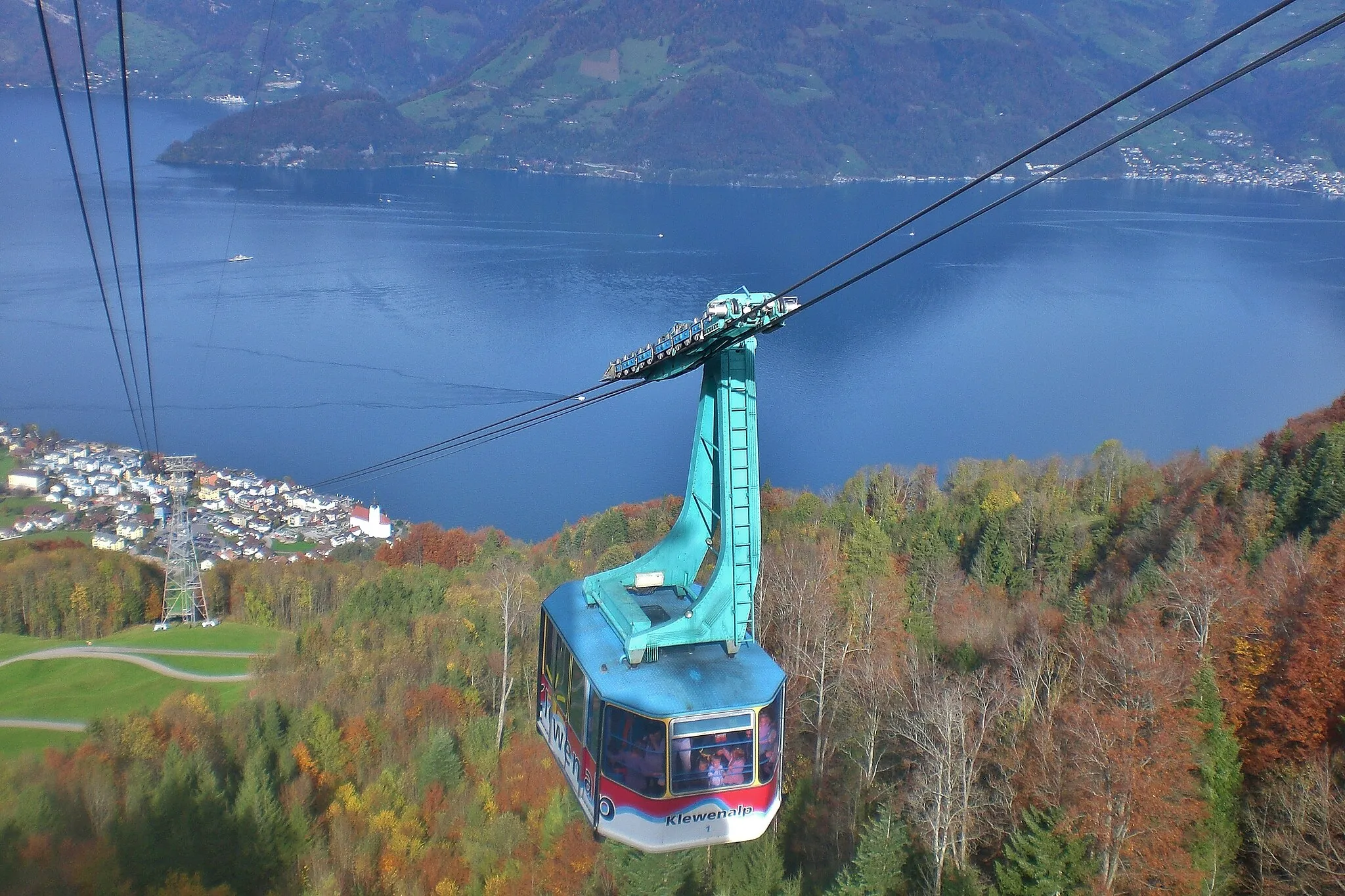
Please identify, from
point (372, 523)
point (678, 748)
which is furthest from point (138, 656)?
point (678, 748)

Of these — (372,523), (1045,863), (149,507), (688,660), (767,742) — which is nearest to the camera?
(767,742)

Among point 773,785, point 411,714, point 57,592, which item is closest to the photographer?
point 773,785

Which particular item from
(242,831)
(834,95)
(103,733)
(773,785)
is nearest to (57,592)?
(103,733)

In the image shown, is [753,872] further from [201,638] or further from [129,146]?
[201,638]

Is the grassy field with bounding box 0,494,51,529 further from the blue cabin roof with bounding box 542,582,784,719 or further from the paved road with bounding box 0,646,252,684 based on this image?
the blue cabin roof with bounding box 542,582,784,719

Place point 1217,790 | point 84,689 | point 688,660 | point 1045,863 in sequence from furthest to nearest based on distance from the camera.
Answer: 1. point 84,689
2. point 1217,790
3. point 1045,863
4. point 688,660

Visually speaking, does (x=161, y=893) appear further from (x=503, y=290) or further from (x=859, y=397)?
(x=503, y=290)
